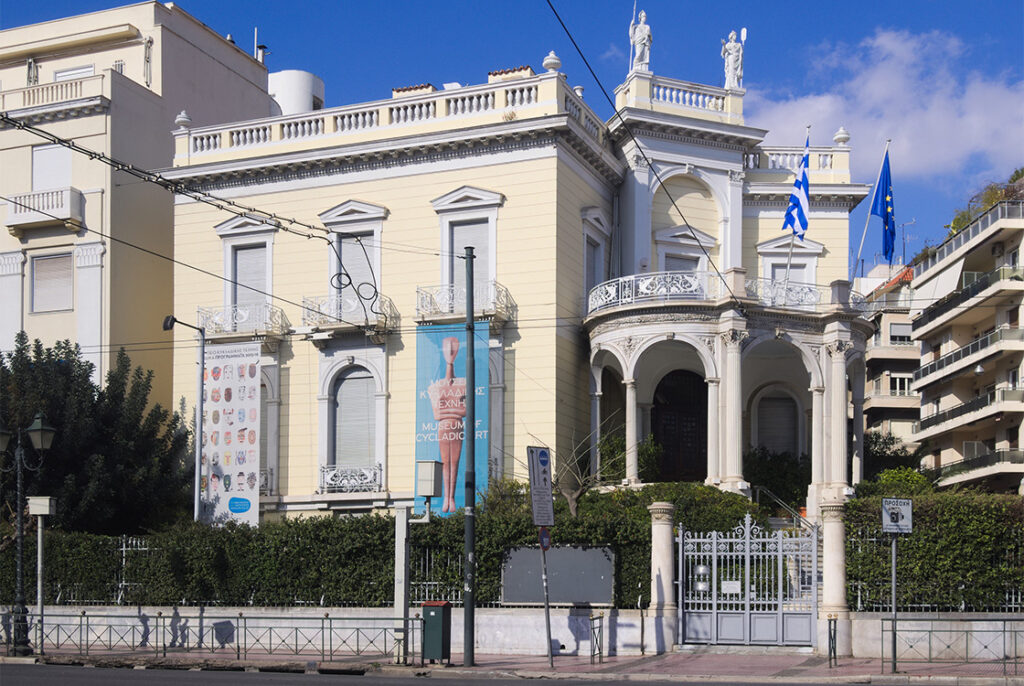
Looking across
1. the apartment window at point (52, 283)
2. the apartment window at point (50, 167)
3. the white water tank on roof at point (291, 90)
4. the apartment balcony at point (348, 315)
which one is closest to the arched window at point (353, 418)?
the apartment balcony at point (348, 315)

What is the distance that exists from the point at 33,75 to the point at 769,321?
86.5 feet

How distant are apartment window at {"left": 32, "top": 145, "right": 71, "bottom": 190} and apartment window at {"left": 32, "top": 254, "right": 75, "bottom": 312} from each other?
219 centimetres

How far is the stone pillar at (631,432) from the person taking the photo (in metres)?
32.5

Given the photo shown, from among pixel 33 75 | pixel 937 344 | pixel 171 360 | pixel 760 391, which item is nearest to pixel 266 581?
pixel 171 360

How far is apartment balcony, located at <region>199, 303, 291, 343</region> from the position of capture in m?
35.8

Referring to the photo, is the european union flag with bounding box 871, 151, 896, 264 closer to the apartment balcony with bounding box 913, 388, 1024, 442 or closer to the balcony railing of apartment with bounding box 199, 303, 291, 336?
the apartment balcony with bounding box 913, 388, 1024, 442

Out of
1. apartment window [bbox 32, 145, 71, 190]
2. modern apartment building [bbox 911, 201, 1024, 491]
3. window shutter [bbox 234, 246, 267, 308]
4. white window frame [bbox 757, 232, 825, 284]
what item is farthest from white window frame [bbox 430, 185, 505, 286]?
modern apartment building [bbox 911, 201, 1024, 491]

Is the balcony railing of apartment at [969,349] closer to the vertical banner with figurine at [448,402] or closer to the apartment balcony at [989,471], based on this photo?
the apartment balcony at [989,471]

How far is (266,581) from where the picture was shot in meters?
27.9

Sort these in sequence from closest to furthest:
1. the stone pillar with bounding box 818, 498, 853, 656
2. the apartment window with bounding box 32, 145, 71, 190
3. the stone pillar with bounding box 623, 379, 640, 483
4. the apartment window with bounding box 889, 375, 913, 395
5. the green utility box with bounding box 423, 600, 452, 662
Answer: the green utility box with bounding box 423, 600, 452, 662 < the stone pillar with bounding box 818, 498, 853, 656 < the stone pillar with bounding box 623, 379, 640, 483 < the apartment window with bounding box 32, 145, 71, 190 < the apartment window with bounding box 889, 375, 913, 395

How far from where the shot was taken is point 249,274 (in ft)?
122

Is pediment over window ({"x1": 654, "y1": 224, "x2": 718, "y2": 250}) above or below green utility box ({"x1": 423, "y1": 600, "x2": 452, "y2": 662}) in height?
above

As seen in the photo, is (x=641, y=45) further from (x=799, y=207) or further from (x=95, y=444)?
(x=95, y=444)

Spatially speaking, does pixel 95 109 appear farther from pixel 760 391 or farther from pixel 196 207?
pixel 760 391
